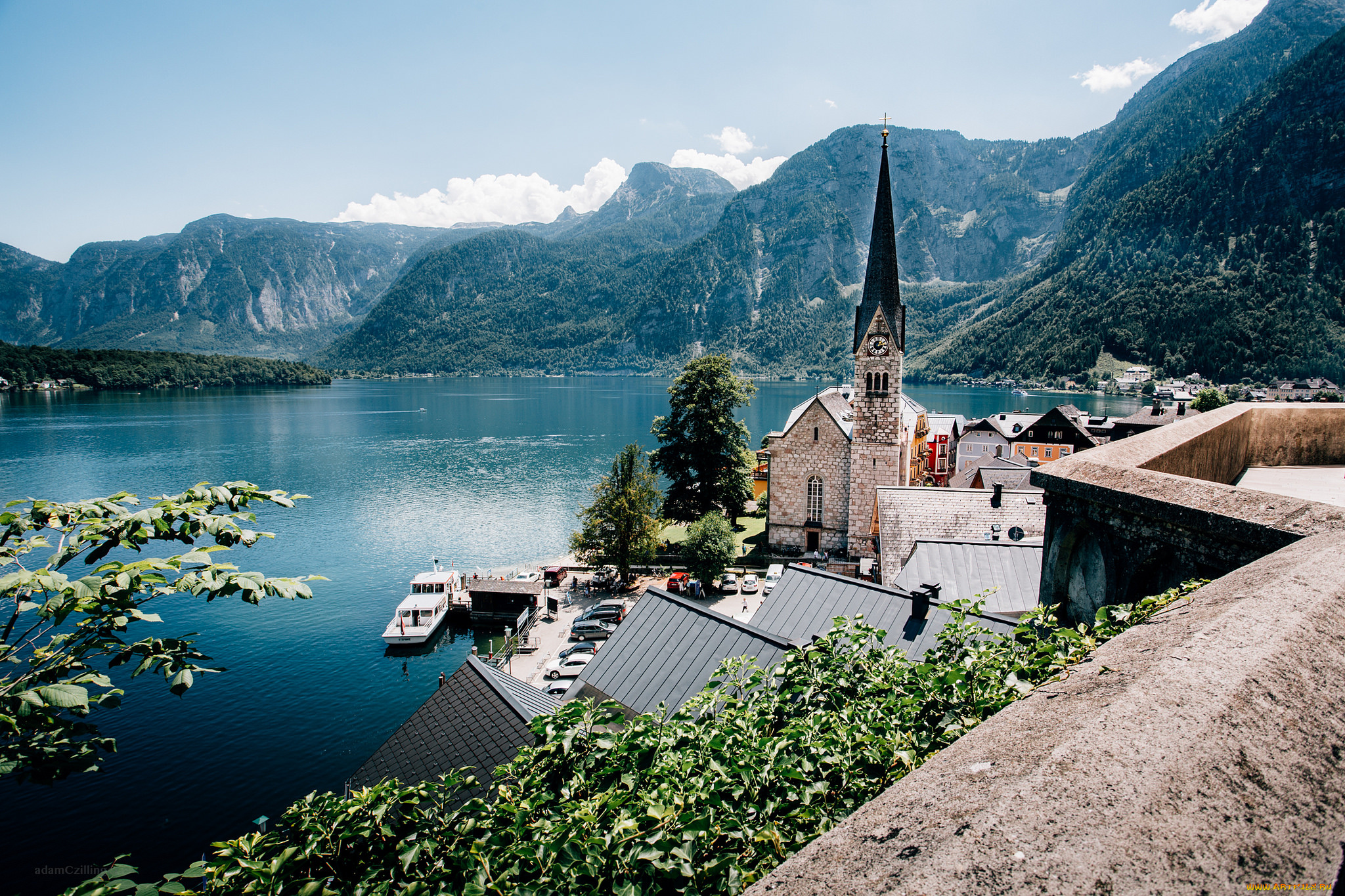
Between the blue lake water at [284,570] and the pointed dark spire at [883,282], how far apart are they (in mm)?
20874

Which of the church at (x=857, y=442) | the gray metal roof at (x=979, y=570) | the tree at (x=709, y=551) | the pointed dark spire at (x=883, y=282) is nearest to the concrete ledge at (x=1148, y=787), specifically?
the gray metal roof at (x=979, y=570)

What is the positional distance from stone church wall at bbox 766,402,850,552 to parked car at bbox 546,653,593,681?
13.3 m

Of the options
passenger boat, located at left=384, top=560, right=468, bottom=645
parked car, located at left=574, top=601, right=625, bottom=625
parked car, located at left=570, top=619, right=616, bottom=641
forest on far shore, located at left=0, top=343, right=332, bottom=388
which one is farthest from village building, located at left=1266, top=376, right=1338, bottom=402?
forest on far shore, located at left=0, top=343, right=332, bottom=388

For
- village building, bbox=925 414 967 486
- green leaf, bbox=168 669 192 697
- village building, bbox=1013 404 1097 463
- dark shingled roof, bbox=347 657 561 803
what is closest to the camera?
green leaf, bbox=168 669 192 697

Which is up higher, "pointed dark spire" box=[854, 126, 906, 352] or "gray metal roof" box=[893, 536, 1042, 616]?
"pointed dark spire" box=[854, 126, 906, 352]

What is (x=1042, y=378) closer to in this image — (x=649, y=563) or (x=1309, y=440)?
(x=649, y=563)

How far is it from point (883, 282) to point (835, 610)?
1946cm

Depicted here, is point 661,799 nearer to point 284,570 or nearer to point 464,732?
point 464,732

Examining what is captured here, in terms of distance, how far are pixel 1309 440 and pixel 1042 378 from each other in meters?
186

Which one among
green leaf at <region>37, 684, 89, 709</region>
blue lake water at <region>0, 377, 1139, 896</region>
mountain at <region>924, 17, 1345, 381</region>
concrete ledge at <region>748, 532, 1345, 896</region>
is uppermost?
mountain at <region>924, 17, 1345, 381</region>

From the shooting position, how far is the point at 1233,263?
150 m

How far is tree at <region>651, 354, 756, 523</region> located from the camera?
36.0 metres

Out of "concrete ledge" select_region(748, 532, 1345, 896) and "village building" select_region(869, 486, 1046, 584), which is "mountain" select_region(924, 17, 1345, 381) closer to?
"village building" select_region(869, 486, 1046, 584)

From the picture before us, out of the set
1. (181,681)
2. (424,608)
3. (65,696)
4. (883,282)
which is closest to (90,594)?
(65,696)
